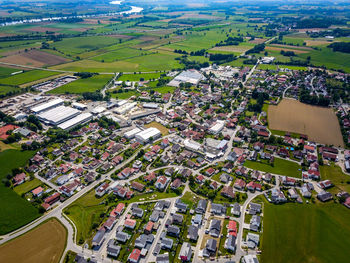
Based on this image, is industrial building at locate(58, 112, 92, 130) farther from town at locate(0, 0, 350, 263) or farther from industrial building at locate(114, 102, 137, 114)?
industrial building at locate(114, 102, 137, 114)

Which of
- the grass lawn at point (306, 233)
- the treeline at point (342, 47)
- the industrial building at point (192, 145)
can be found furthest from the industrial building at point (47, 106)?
the treeline at point (342, 47)

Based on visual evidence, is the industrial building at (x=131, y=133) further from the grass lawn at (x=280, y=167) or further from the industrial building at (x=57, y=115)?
the grass lawn at (x=280, y=167)

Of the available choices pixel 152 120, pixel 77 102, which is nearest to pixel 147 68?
pixel 77 102

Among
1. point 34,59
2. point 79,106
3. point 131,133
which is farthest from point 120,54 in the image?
point 131,133

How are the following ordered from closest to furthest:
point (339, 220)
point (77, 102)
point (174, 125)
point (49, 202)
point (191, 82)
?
point (339, 220), point (49, 202), point (174, 125), point (77, 102), point (191, 82)

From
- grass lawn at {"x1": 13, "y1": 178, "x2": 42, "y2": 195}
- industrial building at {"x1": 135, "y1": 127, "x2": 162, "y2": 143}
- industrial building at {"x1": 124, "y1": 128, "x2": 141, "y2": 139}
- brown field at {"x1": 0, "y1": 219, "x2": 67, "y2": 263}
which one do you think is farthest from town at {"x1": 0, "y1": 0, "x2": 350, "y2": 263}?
industrial building at {"x1": 124, "y1": 128, "x2": 141, "y2": 139}

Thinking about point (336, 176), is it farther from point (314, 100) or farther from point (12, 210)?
point (12, 210)

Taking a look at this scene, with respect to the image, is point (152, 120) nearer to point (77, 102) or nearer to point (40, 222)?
point (77, 102)
